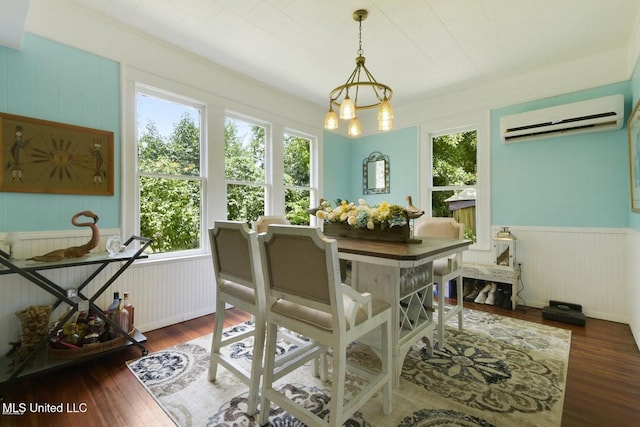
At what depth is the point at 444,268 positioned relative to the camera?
2525 millimetres

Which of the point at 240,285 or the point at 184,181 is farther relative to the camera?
the point at 184,181

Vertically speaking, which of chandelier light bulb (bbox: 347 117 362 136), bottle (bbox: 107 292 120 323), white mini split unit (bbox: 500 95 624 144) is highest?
white mini split unit (bbox: 500 95 624 144)

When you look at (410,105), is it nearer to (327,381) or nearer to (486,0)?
(486,0)

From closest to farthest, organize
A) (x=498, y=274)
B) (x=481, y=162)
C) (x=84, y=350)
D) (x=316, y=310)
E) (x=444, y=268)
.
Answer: (x=316, y=310), (x=84, y=350), (x=444, y=268), (x=498, y=274), (x=481, y=162)

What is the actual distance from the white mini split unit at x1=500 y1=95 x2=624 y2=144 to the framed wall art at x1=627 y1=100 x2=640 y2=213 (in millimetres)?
258

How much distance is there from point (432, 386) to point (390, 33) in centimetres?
290

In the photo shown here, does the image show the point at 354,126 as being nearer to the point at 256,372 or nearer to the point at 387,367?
the point at 387,367

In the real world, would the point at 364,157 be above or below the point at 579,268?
above

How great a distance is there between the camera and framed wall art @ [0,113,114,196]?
2131 mm

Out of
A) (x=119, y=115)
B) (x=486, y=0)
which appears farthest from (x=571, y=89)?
(x=119, y=115)

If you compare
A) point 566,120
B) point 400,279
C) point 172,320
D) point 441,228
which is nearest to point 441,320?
point 400,279

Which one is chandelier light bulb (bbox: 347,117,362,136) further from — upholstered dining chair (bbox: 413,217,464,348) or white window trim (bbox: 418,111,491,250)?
white window trim (bbox: 418,111,491,250)

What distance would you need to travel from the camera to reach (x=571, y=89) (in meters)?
3.27

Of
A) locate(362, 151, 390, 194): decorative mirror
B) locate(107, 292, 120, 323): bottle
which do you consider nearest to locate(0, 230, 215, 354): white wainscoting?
locate(107, 292, 120, 323): bottle
